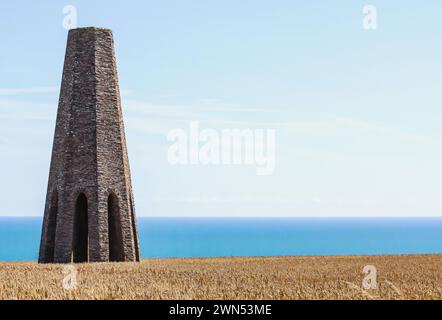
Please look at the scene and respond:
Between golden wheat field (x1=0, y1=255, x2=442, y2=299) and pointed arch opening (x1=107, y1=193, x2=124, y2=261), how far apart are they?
5648mm

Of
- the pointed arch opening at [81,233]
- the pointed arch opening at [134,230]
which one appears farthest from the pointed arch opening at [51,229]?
the pointed arch opening at [134,230]

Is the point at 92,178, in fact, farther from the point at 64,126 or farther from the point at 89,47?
the point at 89,47

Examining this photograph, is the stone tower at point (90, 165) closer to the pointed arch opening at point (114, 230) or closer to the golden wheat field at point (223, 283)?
the pointed arch opening at point (114, 230)

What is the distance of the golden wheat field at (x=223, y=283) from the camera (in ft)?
71.3

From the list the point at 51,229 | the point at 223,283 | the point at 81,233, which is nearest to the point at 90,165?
the point at 51,229

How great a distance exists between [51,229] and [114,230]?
3295mm

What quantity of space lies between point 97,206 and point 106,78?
6.78 metres

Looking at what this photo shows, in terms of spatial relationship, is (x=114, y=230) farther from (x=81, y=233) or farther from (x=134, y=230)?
(x=81, y=233)

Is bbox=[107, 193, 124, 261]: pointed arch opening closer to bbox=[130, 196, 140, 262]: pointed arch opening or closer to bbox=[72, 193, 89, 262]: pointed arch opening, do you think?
bbox=[130, 196, 140, 262]: pointed arch opening

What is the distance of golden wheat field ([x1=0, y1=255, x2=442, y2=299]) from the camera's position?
21734 millimetres
